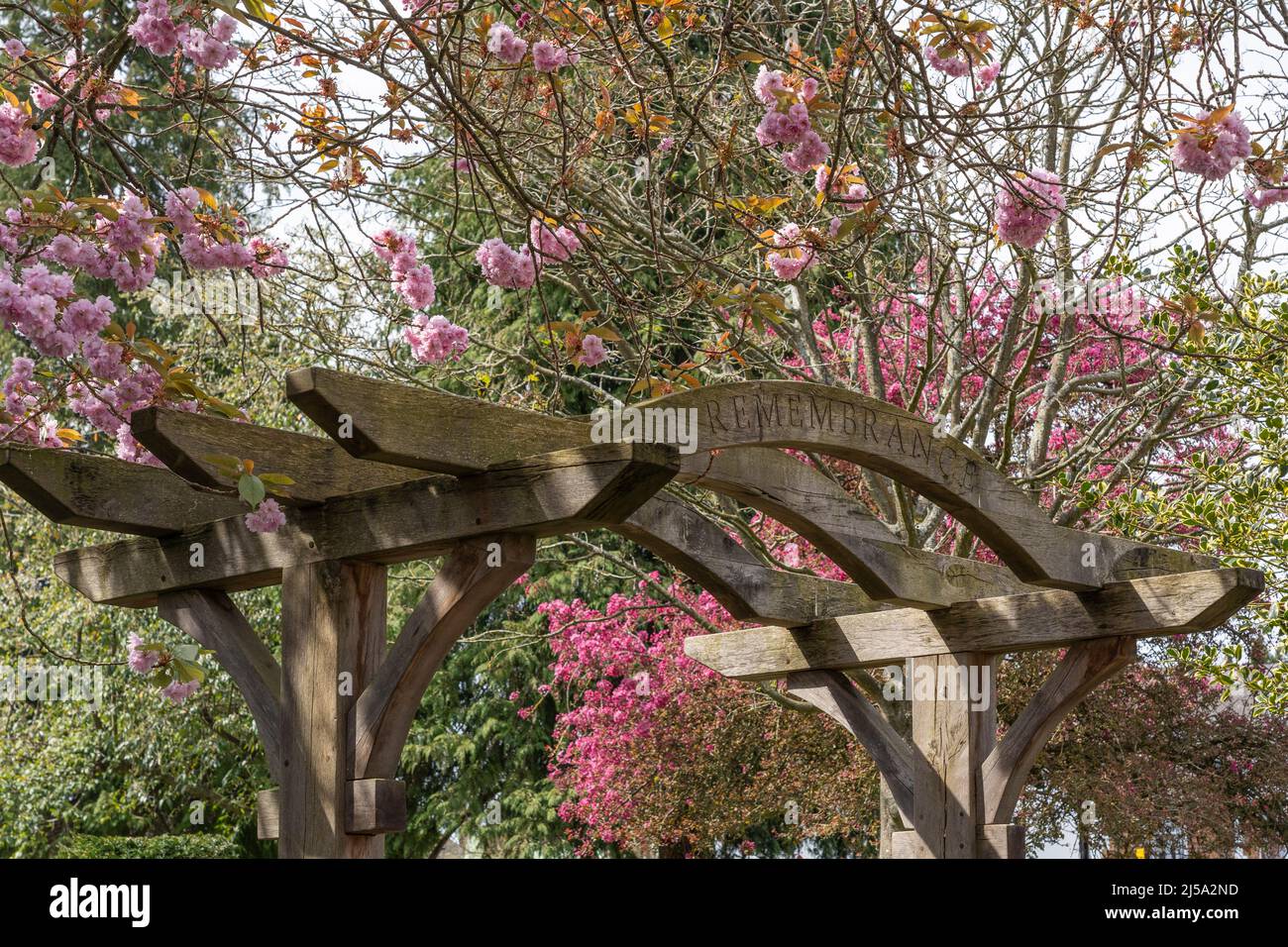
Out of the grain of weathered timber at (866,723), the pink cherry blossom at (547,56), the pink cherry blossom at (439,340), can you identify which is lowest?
the grain of weathered timber at (866,723)

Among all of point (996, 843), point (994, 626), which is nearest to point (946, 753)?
point (996, 843)

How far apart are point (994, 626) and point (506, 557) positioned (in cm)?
266

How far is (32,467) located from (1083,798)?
23.0ft

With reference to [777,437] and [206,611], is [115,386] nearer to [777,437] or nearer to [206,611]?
[206,611]

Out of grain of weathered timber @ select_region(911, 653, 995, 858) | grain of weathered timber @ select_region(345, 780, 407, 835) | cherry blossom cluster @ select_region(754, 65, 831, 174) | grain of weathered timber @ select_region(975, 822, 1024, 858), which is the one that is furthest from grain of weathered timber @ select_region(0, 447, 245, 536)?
grain of weathered timber @ select_region(975, 822, 1024, 858)

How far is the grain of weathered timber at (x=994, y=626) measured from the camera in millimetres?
5383

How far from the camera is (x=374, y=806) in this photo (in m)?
4.35

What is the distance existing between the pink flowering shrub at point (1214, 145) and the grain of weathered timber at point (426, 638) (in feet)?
6.41

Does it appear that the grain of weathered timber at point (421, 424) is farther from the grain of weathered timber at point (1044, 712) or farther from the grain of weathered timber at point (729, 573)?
the grain of weathered timber at point (1044, 712)

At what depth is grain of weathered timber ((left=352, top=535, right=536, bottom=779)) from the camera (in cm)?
415

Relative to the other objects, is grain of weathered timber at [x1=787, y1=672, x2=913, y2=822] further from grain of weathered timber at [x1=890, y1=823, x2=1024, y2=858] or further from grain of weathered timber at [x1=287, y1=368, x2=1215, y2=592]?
grain of weathered timber at [x1=287, y1=368, x2=1215, y2=592]

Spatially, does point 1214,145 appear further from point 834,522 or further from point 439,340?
point 439,340

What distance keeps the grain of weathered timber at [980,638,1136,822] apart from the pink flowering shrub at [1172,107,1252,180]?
9.19 ft

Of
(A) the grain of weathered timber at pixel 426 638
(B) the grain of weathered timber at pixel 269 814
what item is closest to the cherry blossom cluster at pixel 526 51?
(A) the grain of weathered timber at pixel 426 638
